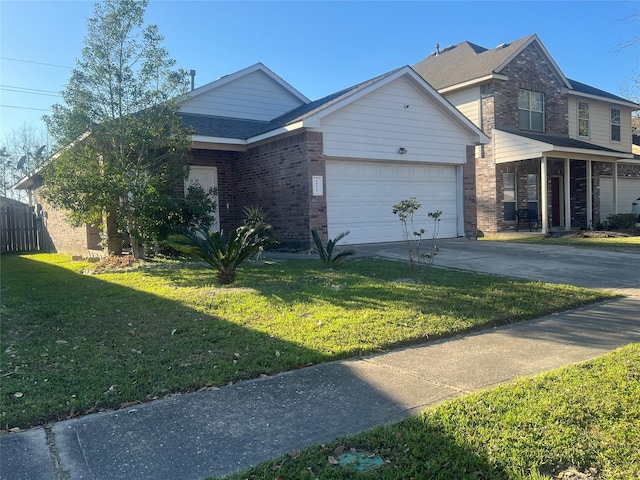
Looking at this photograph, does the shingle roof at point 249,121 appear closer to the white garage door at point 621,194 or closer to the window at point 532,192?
the window at point 532,192

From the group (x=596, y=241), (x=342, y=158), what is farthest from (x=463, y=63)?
(x=342, y=158)

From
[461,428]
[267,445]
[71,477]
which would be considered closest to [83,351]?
[71,477]

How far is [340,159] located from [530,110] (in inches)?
440

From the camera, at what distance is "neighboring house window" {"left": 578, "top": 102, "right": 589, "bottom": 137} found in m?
22.3

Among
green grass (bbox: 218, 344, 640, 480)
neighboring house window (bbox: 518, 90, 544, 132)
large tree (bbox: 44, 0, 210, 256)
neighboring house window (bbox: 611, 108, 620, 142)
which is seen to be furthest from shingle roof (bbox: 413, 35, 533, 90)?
green grass (bbox: 218, 344, 640, 480)

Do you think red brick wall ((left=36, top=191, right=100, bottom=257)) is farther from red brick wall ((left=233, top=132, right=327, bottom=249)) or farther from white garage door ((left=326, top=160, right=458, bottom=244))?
white garage door ((left=326, top=160, right=458, bottom=244))

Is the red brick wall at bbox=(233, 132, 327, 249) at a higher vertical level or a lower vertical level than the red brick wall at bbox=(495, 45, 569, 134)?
lower

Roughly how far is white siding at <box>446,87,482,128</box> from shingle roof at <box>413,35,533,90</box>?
1.79ft

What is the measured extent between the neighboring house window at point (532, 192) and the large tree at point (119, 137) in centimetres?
1469

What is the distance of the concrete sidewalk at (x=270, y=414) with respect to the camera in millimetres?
2785

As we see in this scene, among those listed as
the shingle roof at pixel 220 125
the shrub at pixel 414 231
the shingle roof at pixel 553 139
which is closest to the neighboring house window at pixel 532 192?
the shingle roof at pixel 553 139

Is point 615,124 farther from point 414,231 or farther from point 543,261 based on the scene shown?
point 414,231

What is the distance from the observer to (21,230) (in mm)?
20344

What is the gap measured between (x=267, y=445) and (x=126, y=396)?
136 cm
